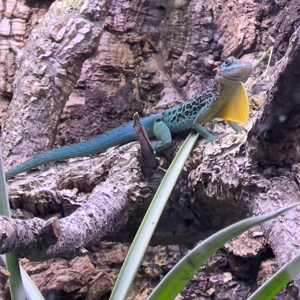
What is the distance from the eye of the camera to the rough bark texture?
1.27 metres

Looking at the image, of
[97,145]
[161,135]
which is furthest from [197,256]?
[97,145]

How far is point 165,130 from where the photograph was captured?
2217 mm

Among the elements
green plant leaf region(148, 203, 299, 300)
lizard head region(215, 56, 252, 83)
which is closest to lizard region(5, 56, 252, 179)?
lizard head region(215, 56, 252, 83)

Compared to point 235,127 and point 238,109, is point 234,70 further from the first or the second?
point 235,127

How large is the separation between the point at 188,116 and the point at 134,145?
1.37 feet

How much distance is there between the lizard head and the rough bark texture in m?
0.13

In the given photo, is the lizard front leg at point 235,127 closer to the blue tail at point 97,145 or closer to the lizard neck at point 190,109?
the lizard neck at point 190,109

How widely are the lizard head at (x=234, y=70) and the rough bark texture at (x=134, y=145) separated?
132mm

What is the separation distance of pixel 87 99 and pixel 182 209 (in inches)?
47.0

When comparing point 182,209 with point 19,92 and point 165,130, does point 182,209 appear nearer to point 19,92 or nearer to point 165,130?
point 165,130

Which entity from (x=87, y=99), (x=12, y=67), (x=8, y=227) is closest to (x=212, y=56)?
(x=87, y=99)

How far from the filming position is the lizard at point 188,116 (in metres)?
2.10

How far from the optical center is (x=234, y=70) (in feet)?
6.94

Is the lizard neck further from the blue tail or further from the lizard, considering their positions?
the blue tail
